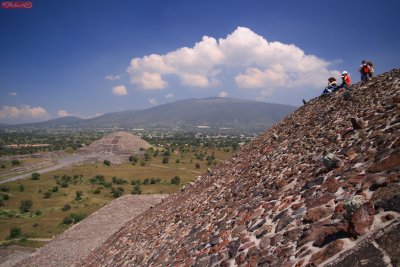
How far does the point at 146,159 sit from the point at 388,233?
117832mm

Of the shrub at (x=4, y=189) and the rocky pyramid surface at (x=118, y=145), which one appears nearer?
the shrub at (x=4, y=189)

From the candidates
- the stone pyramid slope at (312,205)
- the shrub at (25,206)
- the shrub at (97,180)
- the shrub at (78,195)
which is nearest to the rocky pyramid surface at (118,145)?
the shrub at (97,180)

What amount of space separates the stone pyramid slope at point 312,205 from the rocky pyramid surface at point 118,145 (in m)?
130

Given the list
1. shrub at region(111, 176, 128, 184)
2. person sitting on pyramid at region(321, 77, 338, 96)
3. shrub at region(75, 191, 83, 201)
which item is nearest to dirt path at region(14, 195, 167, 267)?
person sitting on pyramid at region(321, 77, 338, 96)

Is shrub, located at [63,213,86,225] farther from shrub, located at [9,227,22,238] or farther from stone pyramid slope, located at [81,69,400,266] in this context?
stone pyramid slope, located at [81,69,400,266]

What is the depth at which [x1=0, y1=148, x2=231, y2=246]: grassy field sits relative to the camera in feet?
145

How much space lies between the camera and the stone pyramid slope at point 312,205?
16.5 ft

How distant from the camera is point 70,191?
69062 millimetres

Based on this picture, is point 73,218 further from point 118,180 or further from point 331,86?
point 331,86

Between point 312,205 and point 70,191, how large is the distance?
7076cm

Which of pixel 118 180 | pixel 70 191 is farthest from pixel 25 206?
pixel 118 180

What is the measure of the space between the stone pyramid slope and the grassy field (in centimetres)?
2735

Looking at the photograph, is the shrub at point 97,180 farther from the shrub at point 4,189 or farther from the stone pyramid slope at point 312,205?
the stone pyramid slope at point 312,205

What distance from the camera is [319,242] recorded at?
5473 millimetres
